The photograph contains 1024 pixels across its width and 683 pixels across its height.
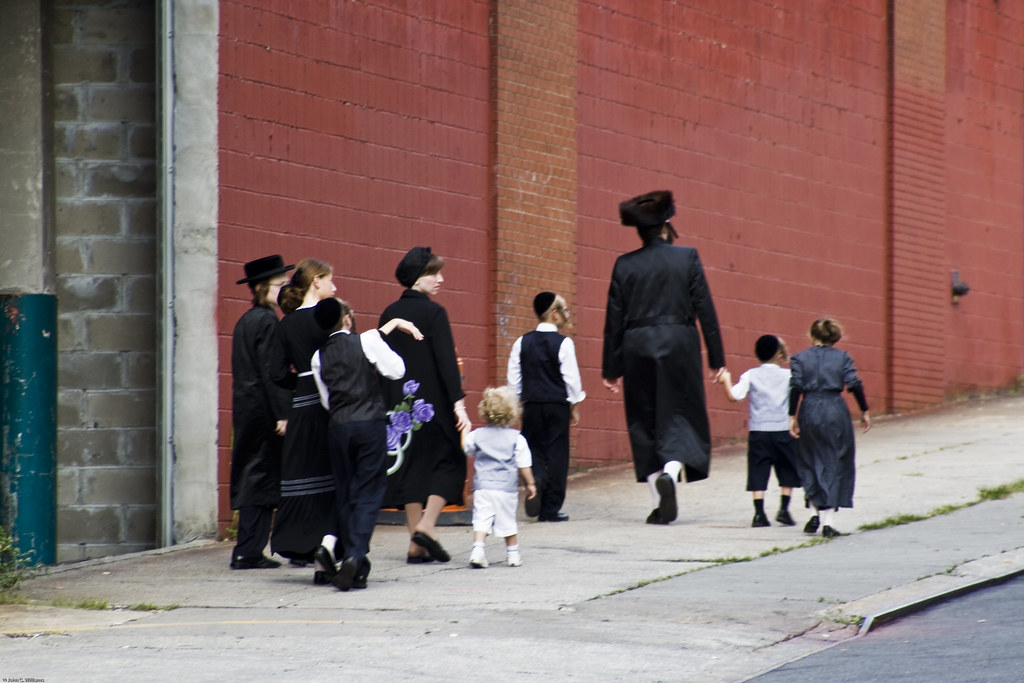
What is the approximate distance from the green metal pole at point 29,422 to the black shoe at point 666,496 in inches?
159

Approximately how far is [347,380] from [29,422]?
3150 mm

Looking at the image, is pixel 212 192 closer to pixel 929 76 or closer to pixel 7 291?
pixel 7 291

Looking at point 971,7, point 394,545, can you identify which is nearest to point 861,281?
point 971,7

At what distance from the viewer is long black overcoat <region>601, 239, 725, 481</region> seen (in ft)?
37.0

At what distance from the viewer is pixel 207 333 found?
1118 cm

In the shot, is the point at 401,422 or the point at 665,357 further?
the point at 665,357

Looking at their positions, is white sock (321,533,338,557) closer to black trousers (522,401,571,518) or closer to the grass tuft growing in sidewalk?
black trousers (522,401,571,518)

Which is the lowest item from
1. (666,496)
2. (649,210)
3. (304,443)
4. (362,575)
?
(362,575)

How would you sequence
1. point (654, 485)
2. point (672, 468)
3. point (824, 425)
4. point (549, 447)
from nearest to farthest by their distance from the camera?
1. point (824, 425)
2. point (672, 468)
3. point (654, 485)
4. point (549, 447)

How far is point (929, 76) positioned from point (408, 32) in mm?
8256

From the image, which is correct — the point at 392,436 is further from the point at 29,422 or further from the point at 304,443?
the point at 29,422

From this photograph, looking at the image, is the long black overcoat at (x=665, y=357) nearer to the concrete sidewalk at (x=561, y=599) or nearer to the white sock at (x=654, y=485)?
the white sock at (x=654, y=485)

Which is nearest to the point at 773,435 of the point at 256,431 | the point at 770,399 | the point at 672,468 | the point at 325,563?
the point at 770,399

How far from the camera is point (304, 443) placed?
920 centimetres
